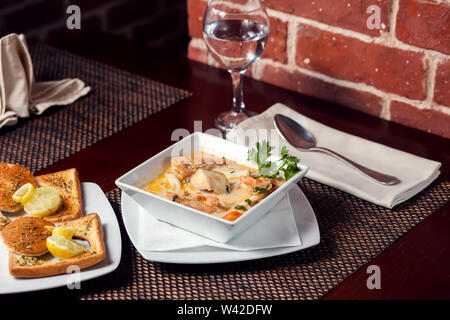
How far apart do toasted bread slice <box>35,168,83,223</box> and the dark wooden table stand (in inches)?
2.4

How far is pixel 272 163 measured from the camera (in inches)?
34.1

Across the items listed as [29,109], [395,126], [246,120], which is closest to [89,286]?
[246,120]

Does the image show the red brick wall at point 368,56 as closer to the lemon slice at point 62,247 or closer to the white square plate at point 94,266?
the white square plate at point 94,266

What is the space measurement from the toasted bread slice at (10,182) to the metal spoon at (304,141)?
0.44m

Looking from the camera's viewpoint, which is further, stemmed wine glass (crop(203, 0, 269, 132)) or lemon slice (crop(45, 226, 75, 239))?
stemmed wine glass (crop(203, 0, 269, 132))

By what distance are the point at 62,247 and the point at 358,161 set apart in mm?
513

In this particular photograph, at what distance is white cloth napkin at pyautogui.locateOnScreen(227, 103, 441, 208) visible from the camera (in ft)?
3.03

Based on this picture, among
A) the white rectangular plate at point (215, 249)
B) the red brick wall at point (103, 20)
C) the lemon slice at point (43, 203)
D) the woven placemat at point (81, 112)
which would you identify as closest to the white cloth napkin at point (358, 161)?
the white rectangular plate at point (215, 249)

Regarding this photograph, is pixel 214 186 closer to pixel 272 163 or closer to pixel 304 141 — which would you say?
pixel 272 163

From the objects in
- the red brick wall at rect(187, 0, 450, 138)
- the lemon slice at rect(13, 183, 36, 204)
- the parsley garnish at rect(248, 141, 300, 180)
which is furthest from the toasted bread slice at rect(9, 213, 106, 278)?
the red brick wall at rect(187, 0, 450, 138)

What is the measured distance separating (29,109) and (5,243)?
52 centimetres

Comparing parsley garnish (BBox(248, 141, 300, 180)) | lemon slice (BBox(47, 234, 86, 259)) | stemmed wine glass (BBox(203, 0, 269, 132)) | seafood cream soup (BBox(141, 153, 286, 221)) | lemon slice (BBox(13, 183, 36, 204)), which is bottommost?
lemon slice (BBox(47, 234, 86, 259))

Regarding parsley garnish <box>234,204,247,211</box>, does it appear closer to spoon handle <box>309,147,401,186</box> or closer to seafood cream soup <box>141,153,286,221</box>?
seafood cream soup <box>141,153,286,221</box>
